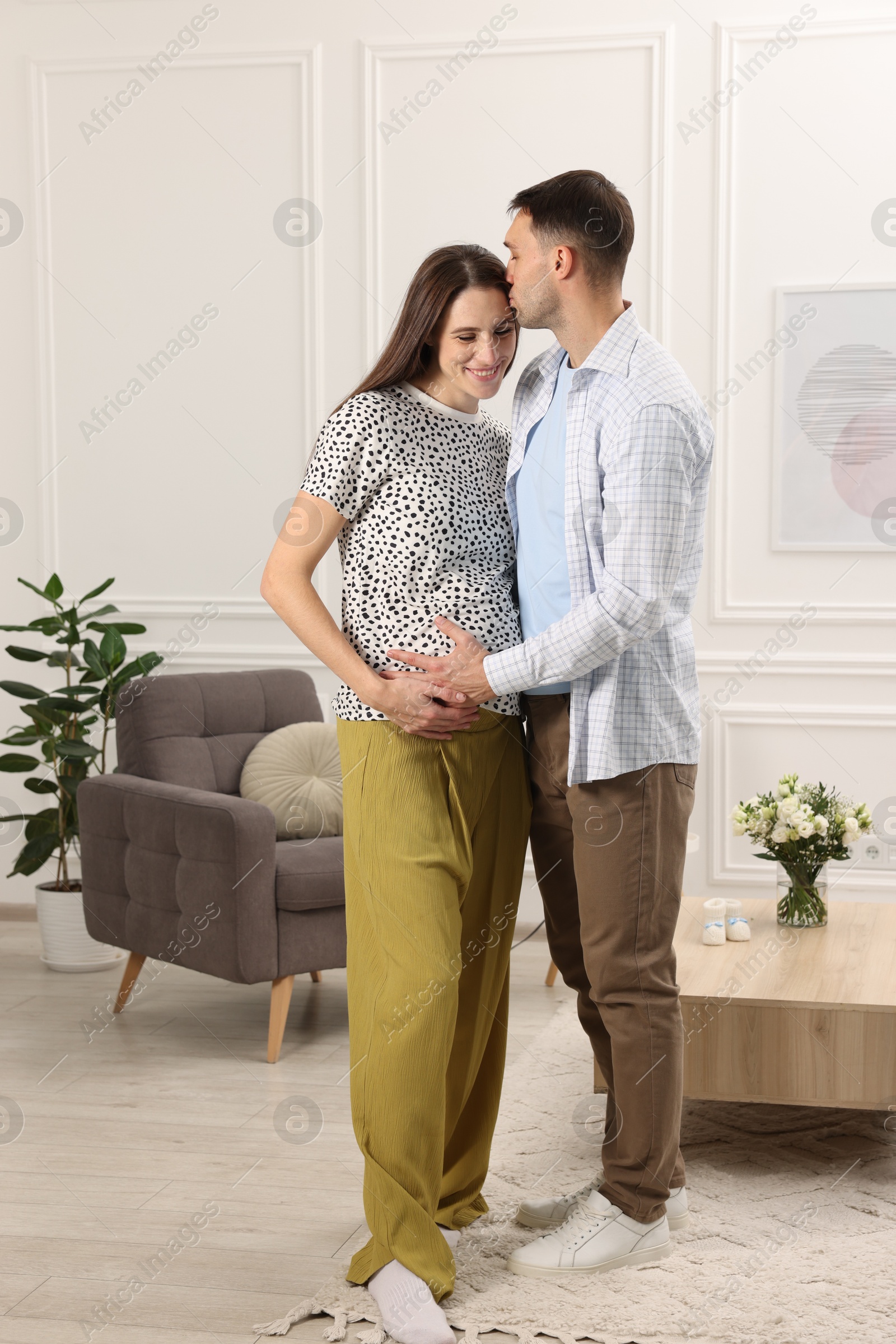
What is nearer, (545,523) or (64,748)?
(545,523)

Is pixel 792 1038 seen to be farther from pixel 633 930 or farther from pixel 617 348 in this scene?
pixel 617 348

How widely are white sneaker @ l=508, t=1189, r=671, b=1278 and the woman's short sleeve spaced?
3.93ft

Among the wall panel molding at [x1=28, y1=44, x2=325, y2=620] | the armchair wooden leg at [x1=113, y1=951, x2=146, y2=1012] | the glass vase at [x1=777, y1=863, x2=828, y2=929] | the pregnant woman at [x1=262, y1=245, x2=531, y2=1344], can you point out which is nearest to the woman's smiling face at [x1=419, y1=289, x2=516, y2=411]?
the pregnant woman at [x1=262, y1=245, x2=531, y2=1344]

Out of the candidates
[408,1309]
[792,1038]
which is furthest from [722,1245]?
[408,1309]

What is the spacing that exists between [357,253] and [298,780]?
6.18ft

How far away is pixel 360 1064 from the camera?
6.38 ft

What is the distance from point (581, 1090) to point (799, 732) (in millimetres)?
1642

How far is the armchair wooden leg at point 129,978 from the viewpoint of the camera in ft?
11.4

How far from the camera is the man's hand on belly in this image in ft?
6.25

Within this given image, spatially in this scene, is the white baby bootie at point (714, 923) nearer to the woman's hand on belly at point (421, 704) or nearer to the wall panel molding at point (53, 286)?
the woman's hand on belly at point (421, 704)

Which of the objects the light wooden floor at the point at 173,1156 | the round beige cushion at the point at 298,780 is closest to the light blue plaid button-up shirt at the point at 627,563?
the light wooden floor at the point at 173,1156

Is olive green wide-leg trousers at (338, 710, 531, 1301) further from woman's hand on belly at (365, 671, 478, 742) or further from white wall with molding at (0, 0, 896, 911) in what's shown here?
white wall with molding at (0, 0, 896, 911)

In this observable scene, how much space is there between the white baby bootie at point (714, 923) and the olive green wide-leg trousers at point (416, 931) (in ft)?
3.06

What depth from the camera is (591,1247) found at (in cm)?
205
